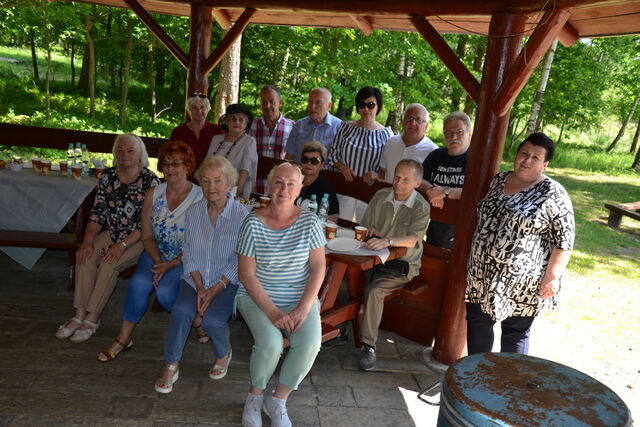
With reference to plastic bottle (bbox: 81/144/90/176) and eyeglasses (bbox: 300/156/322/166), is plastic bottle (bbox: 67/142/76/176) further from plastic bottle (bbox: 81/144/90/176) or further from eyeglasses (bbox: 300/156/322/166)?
eyeglasses (bbox: 300/156/322/166)

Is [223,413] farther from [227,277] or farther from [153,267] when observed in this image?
[153,267]

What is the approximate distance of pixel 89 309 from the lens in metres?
4.11

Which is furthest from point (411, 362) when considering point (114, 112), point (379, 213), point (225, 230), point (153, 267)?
point (114, 112)

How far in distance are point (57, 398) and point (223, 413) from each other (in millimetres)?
1057

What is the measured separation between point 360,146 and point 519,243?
2.26 meters

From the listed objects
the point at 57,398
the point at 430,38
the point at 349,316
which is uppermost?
the point at 430,38

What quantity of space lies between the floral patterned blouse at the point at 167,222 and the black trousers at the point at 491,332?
87.6 inches

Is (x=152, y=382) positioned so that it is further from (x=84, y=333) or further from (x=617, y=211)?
(x=617, y=211)

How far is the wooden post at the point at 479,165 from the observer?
3713 mm

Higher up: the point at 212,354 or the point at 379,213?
the point at 379,213

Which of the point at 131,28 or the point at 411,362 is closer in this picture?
the point at 411,362

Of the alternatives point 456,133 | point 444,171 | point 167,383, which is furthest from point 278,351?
point 456,133

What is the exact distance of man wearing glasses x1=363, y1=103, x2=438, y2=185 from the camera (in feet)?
15.3

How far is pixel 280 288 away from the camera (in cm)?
334
